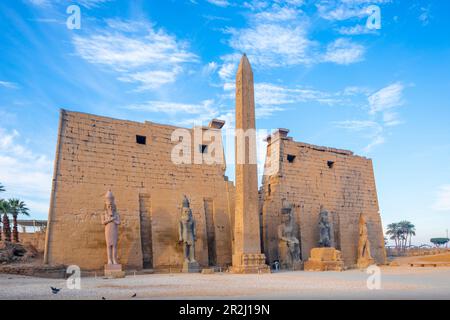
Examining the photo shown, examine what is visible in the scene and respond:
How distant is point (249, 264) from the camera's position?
44.4 feet

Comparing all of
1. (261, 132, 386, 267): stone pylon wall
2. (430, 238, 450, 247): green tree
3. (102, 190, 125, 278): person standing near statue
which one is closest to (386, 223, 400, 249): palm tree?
(430, 238, 450, 247): green tree

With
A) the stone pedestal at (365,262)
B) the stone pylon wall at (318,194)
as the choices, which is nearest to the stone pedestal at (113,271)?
the stone pylon wall at (318,194)

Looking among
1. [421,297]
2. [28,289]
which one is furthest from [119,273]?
[421,297]

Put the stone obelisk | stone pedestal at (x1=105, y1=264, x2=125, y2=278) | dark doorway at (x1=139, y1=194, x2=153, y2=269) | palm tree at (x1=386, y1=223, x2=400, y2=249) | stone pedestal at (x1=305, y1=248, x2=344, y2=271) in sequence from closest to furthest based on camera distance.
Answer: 1. stone pedestal at (x1=105, y1=264, x2=125, y2=278)
2. the stone obelisk
3. dark doorway at (x1=139, y1=194, x2=153, y2=269)
4. stone pedestal at (x1=305, y1=248, x2=344, y2=271)
5. palm tree at (x1=386, y1=223, x2=400, y2=249)

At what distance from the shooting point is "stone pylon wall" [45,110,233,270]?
13.0 meters

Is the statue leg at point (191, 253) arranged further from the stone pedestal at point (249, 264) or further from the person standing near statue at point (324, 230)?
the person standing near statue at point (324, 230)

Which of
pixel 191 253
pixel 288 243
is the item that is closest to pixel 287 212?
pixel 288 243

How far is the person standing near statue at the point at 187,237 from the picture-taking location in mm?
14010

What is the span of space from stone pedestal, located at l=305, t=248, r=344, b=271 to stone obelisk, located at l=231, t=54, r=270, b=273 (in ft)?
8.11

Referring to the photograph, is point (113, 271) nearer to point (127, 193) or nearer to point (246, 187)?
point (127, 193)

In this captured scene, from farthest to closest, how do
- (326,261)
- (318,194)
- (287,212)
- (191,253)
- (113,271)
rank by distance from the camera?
(318,194)
(287,212)
(326,261)
(191,253)
(113,271)

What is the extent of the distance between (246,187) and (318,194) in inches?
241

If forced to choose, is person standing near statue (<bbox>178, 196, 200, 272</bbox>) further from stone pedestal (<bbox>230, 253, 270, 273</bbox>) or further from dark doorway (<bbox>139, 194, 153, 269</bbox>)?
stone pedestal (<bbox>230, 253, 270, 273</bbox>)
